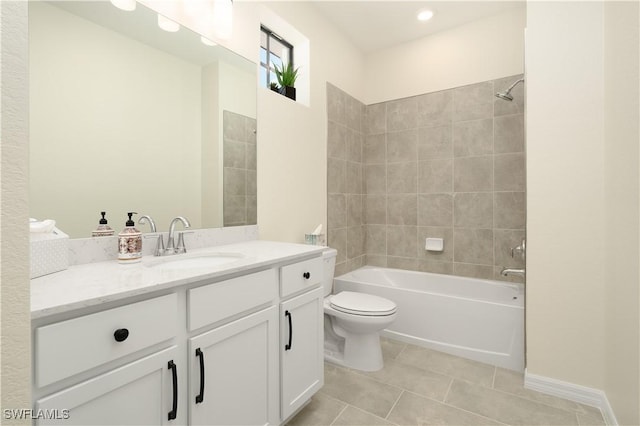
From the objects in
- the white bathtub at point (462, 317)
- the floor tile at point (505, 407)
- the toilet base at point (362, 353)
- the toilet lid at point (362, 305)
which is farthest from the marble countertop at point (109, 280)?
the white bathtub at point (462, 317)

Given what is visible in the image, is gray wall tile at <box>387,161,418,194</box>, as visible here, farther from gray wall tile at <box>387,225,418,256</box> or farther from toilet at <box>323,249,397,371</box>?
toilet at <box>323,249,397,371</box>

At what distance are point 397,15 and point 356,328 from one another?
8.46ft

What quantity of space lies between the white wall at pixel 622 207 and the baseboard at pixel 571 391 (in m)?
0.07

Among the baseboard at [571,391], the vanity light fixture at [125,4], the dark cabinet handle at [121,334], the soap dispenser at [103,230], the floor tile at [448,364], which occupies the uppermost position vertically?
the vanity light fixture at [125,4]

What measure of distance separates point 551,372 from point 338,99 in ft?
8.33

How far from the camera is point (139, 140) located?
4.62 feet

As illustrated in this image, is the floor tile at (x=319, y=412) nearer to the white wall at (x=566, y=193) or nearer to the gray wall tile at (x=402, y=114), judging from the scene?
the white wall at (x=566, y=193)

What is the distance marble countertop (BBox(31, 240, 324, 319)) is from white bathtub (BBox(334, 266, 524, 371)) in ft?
4.66

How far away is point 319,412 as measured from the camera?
1607mm

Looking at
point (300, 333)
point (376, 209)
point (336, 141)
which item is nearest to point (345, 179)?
point (336, 141)

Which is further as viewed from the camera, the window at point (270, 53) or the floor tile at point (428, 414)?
the window at point (270, 53)

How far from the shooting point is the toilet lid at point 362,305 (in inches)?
76.3

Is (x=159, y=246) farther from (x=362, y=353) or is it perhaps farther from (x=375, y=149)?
(x=375, y=149)

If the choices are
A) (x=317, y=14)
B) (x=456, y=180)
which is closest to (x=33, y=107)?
(x=317, y=14)
